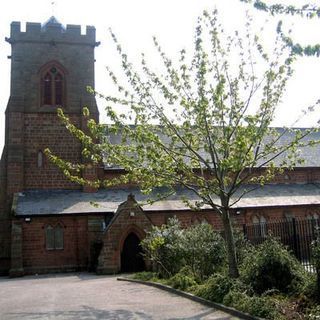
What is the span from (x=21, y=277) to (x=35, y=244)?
8.00ft

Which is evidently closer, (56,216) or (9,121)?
(56,216)

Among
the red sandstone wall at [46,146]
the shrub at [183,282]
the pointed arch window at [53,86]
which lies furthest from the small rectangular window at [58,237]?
the shrub at [183,282]

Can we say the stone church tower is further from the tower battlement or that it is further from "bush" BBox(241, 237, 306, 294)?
"bush" BBox(241, 237, 306, 294)

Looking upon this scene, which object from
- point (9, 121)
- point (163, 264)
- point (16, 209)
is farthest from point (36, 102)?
point (163, 264)

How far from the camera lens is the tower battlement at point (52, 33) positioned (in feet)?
115

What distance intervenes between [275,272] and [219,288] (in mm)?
1596

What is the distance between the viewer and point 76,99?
115ft

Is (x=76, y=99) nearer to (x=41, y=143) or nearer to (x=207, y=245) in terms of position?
(x=41, y=143)

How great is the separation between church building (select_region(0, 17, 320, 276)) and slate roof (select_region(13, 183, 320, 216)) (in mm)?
63

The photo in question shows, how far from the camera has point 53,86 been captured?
35031mm

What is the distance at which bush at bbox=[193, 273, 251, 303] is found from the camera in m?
12.7

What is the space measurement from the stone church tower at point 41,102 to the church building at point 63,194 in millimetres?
67

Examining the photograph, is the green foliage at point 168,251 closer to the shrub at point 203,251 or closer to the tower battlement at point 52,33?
the shrub at point 203,251

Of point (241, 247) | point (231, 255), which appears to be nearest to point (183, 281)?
point (231, 255)
